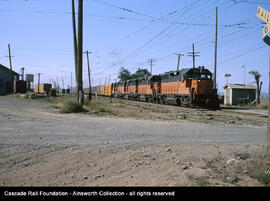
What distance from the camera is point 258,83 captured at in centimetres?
3384

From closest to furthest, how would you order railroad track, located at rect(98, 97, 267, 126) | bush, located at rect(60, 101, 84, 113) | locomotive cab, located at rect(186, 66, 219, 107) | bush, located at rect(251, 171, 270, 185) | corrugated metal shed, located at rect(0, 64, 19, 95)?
bush, located at rect(251, 171, 270, 185)
railroad track, located at rect(98, 97, 267, 126)
bush, located at rect(60, 101, 84, 113)
locomotive cab, located at rect(186, 66, 219, 107)
corrugated metal shed, located at rect(0, 64, 19, 95)

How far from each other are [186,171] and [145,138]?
3.05 meters

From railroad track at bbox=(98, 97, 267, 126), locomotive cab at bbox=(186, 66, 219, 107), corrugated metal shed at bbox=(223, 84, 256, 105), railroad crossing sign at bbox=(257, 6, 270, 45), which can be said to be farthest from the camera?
corrugated metal shed at bbox=(223, 84, 256, 105)

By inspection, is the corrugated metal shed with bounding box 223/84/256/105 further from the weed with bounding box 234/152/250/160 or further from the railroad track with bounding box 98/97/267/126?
the weed with bounding box 234/152/250/160

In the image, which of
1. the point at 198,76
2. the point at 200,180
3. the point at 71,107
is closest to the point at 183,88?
the point at 198,76

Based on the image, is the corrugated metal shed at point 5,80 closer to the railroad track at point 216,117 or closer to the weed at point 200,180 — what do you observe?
the railroad track at point 216,117

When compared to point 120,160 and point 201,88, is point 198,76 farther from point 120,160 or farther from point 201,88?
point 120,160

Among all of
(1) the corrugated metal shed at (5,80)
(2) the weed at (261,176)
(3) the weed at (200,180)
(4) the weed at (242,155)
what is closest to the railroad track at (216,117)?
(4) the weed at (242,155)

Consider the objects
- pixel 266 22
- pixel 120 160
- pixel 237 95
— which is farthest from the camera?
pixel 237 95

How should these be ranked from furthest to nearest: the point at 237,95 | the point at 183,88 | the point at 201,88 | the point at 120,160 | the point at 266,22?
the point at 237,95 → the point at 183,88 → the point at 201,88 → the point at 120,160 → the point at 266,22

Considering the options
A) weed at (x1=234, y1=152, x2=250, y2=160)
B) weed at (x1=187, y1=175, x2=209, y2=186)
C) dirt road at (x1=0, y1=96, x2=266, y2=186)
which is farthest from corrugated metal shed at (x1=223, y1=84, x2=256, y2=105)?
weed at (x1=187, y1=175, x2=209, y2=186)

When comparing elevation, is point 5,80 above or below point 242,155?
above
